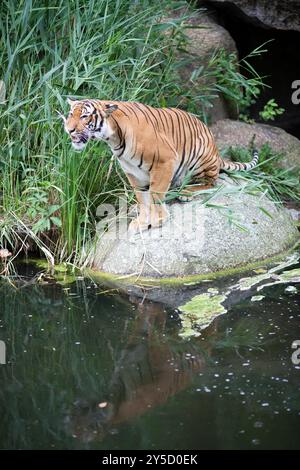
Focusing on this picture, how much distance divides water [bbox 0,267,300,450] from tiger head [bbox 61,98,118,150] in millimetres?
1003

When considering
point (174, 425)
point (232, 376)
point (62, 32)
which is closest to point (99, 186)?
A: point (62, 32)

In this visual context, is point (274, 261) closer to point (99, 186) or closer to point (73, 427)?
point (99, 186)

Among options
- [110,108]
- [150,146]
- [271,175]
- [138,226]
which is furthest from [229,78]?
[110,108]

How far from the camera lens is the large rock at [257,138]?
23.9 feet

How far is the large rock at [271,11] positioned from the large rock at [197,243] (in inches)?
103

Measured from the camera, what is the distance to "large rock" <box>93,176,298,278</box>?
18.1ft

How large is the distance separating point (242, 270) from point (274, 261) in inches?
11.7

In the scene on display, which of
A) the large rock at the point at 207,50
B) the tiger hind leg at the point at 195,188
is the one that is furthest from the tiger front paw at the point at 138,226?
the large rock at the point at 207,50

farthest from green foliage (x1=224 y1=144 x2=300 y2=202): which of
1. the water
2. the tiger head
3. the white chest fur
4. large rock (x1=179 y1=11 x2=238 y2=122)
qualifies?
the tiger head

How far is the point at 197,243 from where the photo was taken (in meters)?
5.59

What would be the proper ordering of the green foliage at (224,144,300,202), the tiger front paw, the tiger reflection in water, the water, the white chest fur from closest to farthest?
the water → the tiger reflection in water → the white chest fur → the tiger front paw → the green foliage at (224,144,300,202)

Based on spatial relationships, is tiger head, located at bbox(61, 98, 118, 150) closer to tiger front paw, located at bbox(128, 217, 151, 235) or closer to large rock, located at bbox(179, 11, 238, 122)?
tiger front paw, located at bbox(128, 217, 151, 235)

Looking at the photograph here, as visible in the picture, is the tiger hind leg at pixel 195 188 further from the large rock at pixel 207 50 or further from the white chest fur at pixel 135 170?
the large rock at pixel 207 50

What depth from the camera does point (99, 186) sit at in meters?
5.96
